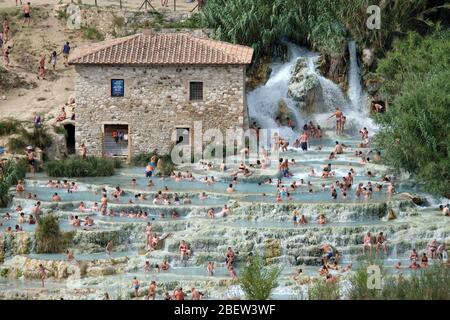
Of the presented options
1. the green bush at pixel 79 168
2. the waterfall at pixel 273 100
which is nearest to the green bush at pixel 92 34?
the waterfall at pixel 273 100

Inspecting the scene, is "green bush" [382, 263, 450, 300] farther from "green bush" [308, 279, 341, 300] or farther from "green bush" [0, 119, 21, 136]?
"green bush" [0, 119, 21, 136]

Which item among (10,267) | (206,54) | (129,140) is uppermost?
(206,54)

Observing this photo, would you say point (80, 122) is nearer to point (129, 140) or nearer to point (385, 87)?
point (129, 140)

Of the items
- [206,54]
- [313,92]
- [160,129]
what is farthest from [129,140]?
[313,92]

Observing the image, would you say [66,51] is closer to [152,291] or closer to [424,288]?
[152,291]

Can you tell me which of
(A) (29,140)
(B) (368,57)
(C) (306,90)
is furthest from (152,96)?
(B) (368,57)

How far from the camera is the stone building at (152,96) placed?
59875 mm

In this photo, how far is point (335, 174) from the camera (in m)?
55.7

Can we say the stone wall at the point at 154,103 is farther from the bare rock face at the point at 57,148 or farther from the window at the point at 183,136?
the bare rock face at the point at 57,148

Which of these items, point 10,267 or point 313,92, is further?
point 313,92

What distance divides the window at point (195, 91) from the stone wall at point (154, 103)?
0.20 meters

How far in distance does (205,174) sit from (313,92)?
31.4 ft

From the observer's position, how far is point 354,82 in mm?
65312

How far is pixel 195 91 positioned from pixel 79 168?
6598mm
